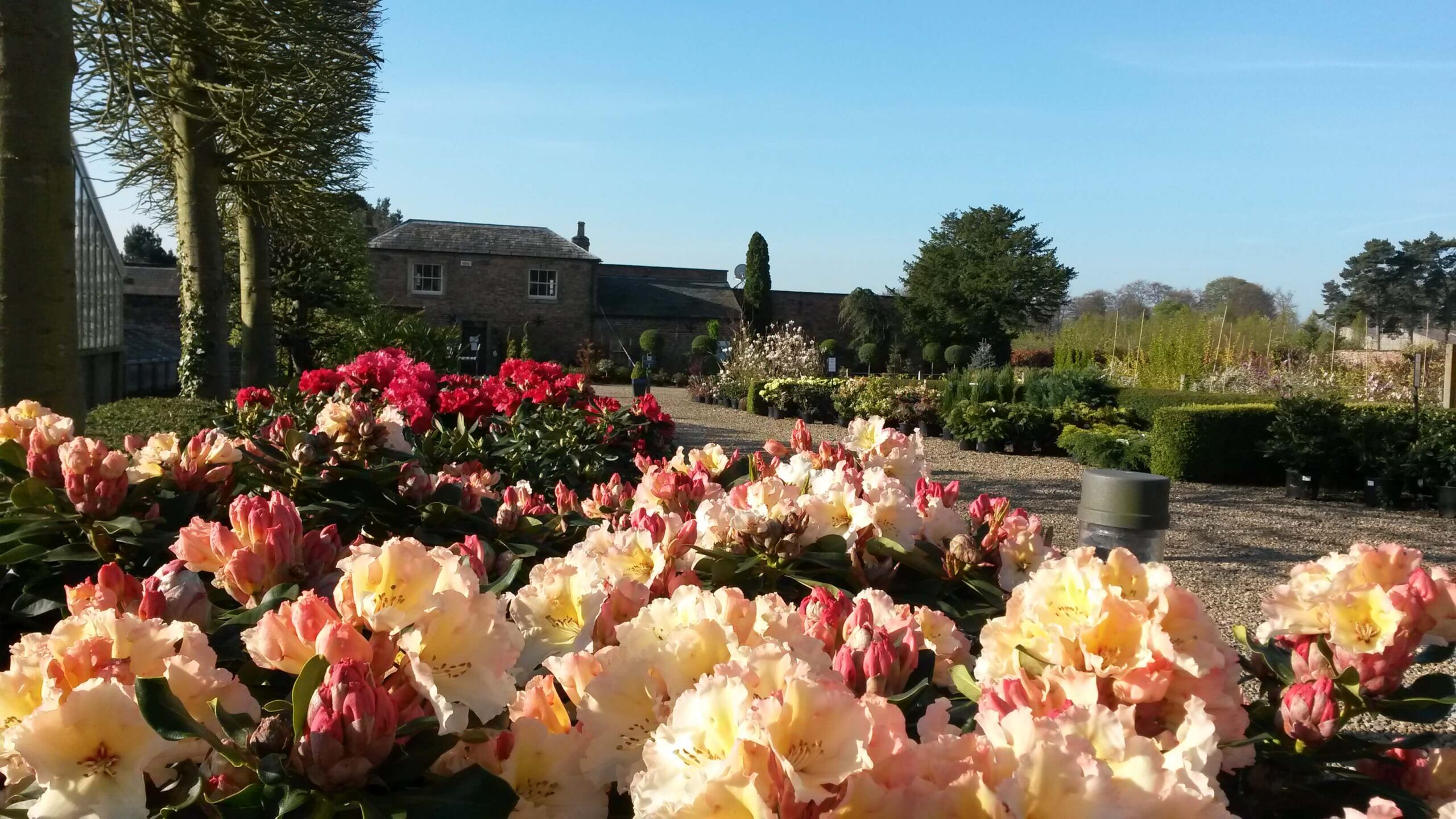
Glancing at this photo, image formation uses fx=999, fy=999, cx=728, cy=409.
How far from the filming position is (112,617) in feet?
2.96

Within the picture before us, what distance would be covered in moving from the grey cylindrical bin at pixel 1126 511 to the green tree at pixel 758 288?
108ft

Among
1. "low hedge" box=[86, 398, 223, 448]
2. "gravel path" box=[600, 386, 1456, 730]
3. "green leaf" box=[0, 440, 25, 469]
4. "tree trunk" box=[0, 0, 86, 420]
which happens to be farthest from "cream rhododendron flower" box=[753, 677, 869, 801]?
"low hedge" box=[86, 398, 223, 448]

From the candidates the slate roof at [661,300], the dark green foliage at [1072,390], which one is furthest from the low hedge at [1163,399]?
the slate roof at [661,300]

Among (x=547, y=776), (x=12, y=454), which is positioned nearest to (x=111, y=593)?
(x=547, y=776)

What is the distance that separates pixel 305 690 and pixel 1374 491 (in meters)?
11.2

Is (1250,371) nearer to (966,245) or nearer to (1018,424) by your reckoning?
(1018,424)

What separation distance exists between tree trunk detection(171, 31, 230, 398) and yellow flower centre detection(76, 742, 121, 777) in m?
9.75

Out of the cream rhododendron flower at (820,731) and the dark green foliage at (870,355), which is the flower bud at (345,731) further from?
the dark green foliage at (870,355)

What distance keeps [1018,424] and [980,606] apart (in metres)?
12.5

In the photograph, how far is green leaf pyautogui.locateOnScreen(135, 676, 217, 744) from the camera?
792 mm

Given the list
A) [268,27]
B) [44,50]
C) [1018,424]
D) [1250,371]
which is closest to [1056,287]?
[1250,371]

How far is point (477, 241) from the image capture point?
33.5m

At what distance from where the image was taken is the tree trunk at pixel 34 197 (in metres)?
3.86

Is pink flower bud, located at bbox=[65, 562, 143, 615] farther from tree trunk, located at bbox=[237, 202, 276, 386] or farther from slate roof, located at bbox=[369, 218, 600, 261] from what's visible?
slate roof, located at bbox=[369, 218, 600, 261]
